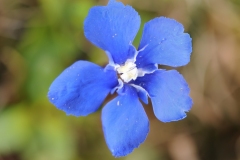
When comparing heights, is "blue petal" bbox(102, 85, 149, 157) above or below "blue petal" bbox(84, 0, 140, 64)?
below

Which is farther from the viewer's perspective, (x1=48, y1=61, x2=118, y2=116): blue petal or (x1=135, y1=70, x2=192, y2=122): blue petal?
(x1=135, y1=70, x2=192, y2=122): blue petal

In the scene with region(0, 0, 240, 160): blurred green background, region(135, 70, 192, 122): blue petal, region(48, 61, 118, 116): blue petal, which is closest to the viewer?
region(48, 61, 118, 116): blue petal

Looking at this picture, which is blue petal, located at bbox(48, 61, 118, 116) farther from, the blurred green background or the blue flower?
the blurred green background

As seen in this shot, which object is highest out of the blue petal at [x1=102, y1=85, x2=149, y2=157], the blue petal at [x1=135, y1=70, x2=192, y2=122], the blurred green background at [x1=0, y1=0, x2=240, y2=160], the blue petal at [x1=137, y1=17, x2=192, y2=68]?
the blue petal at [x1=137, y1=17, x2=192, y2=68]

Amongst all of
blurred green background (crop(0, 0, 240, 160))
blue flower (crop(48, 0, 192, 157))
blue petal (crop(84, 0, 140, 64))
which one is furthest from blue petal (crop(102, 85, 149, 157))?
blurred green background (crop(0, 0, 240, 160))

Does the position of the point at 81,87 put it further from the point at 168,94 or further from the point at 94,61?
the point at 94,61

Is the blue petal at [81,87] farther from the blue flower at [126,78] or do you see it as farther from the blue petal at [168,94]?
the blue petal at [168,94]

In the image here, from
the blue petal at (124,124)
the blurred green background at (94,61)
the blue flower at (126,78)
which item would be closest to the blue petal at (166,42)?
the blue flower at (126,78)

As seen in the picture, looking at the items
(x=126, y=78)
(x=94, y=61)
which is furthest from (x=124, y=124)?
(x=94, y=61)
